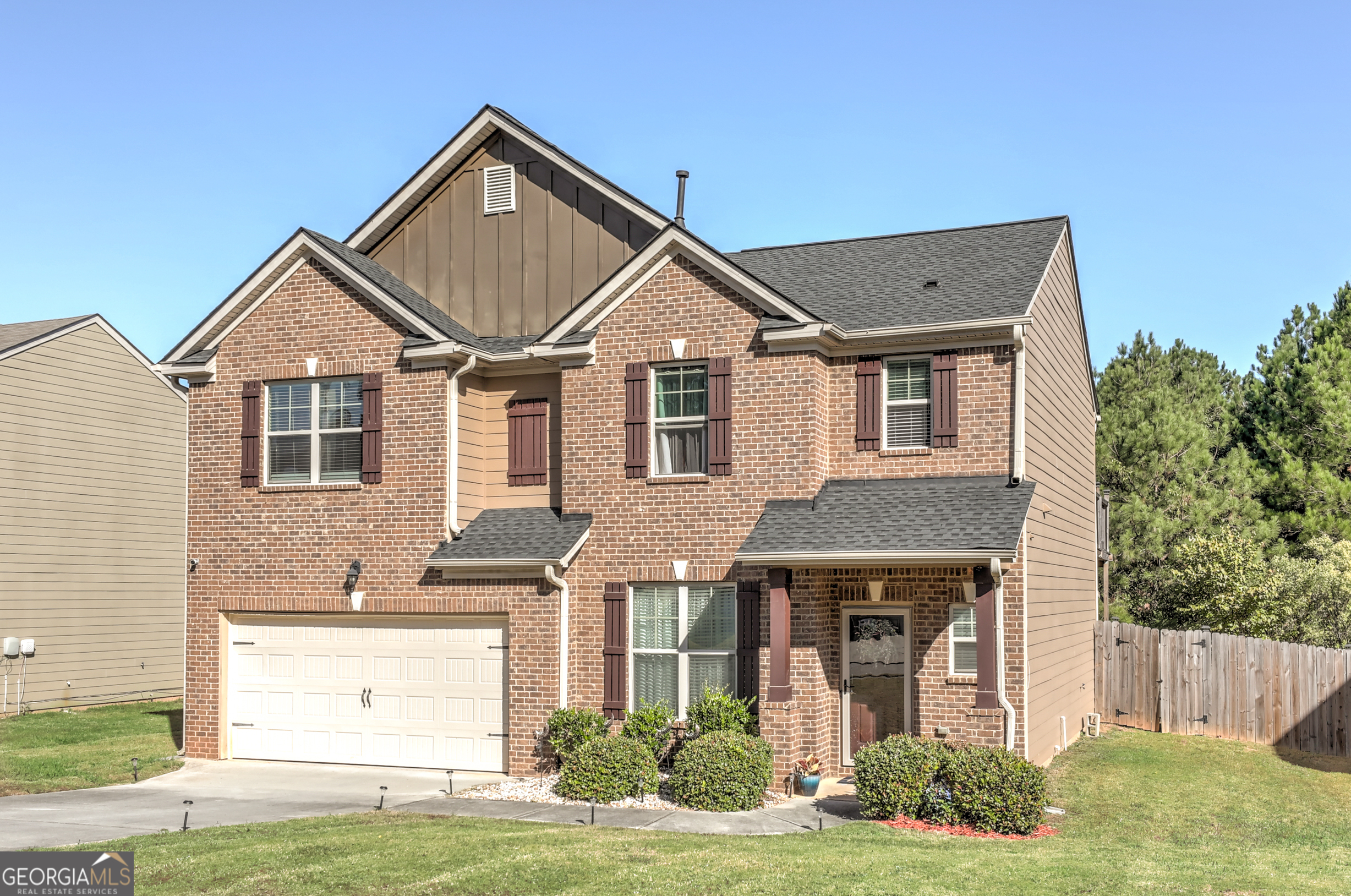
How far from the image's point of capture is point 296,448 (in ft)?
63.0

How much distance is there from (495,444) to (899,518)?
6597 millimetres

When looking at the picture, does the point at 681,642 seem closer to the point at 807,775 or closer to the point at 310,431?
the point at 807,775

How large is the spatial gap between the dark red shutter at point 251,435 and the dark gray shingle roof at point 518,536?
3.47 metres

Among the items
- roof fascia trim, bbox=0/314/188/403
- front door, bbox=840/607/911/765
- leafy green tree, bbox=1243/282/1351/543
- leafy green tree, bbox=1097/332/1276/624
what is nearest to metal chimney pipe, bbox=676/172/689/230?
front door, bbox=840/607/911/765

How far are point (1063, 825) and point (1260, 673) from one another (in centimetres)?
991

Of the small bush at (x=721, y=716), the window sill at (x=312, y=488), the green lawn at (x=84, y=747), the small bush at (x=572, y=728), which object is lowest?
the green lawn at (x=84, y=747)

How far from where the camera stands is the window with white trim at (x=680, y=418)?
17.5m

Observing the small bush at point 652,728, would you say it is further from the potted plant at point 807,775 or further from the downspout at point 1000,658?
the downspout at point 1000,658

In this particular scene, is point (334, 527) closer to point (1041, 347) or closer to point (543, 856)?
point (543, 856)

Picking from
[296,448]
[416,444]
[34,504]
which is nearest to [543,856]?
[416,444]

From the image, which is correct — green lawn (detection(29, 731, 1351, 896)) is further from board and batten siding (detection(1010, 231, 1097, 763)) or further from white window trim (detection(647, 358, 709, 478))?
white window trim (detection(647, 358, 709, 478))

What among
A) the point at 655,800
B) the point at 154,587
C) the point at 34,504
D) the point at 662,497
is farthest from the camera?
the point at 154,587

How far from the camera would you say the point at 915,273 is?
19.1 metres

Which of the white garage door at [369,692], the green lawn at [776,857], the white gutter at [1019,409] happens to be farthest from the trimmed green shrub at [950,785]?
the white garage door at [369,692]
